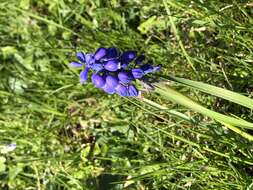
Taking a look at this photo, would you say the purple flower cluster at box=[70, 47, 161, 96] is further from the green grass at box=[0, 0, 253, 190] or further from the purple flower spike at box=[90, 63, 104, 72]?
the green grass at box=[0, 0, 253, 190]

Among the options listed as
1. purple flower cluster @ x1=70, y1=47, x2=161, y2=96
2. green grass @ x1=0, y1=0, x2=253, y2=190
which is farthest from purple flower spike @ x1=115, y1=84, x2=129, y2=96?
green grass @ x1=0, y1=0, x2=253, y2=190

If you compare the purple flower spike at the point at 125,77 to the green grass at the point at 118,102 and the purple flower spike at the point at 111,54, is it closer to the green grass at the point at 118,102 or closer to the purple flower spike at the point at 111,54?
the purple flower spike at the point at 111,54

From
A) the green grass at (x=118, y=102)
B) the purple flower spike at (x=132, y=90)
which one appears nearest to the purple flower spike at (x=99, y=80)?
the purple flower spike at (x=132, y=90)

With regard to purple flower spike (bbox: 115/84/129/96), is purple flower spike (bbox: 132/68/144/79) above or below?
above

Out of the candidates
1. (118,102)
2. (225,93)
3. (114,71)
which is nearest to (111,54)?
(114,71)

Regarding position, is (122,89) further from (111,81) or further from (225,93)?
(225,93)

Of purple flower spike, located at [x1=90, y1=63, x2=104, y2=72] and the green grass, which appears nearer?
purple flower spike, located at [x1=90, y1=63, x2=104, y2=72]
